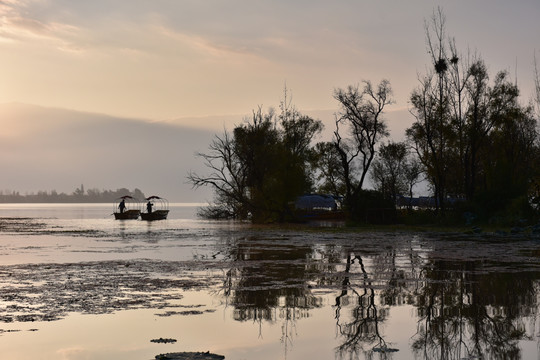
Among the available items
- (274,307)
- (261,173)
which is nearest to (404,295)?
(274,307)

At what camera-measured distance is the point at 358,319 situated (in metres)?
11.9

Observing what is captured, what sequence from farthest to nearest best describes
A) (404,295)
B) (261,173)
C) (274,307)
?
1. (261,173)
2. (404,295)
3. (274,307)

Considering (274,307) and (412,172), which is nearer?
(274,307)

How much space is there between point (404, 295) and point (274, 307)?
3146mm

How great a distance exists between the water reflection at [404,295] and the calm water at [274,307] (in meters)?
0.02

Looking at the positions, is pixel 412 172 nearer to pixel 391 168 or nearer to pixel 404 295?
pixel 391 168

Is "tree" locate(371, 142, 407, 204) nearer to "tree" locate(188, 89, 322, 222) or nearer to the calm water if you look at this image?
"tree" locate(188, 89, 322, 222)

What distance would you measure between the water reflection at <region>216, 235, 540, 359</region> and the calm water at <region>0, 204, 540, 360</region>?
0.02 m

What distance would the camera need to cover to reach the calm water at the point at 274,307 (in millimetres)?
9766

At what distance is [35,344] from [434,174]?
55.0m

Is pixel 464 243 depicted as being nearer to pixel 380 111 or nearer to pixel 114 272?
pixel 114 272

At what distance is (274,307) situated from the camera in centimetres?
1310

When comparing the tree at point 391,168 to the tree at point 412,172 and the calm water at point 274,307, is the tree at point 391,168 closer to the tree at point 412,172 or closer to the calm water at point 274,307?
the tree at point 412,172

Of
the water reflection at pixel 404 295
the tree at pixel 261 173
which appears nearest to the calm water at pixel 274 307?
the water reflection at pixel 404 295
